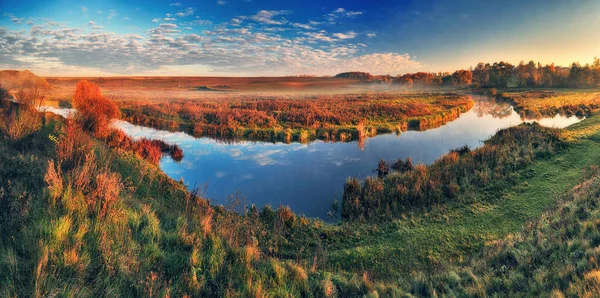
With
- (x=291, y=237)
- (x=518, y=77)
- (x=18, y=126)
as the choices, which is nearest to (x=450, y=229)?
(x=291, y=237)

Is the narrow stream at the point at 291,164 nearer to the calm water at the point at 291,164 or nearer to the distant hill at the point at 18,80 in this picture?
the calm water at the point at 291,164

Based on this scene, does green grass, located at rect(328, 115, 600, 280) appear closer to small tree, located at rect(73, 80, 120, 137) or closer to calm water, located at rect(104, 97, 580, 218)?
calm water, located at rect(104, 97, 580, 218)

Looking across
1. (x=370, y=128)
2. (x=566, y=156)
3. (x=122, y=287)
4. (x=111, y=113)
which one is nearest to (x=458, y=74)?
(x=370, y=128)

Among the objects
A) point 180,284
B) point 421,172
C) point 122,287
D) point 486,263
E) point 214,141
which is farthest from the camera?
point 214,141

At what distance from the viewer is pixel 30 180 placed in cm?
691

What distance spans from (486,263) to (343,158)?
46.8ft

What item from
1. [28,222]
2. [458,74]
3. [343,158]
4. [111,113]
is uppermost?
[458,74]

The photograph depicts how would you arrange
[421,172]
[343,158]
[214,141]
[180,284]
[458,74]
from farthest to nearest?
[458,74], [214,141], [343,158], [421,172], [180,284]

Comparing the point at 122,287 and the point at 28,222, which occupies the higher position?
the point at 28,222

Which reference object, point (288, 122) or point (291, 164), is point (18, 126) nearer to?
point (291, 164)

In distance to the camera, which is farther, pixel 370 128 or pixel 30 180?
pixel 370 128

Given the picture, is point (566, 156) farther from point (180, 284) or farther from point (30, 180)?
point (30, 180)

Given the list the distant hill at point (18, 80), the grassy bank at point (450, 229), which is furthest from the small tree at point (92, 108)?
the grassy bank at point (450, 229)

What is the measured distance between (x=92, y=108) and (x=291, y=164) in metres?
13.3
